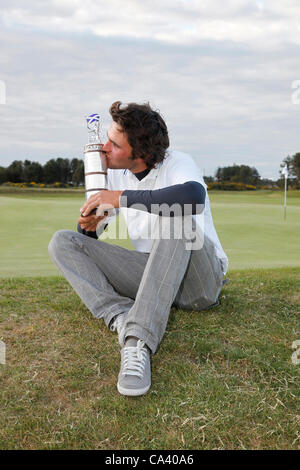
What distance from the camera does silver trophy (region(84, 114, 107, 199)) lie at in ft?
7.91

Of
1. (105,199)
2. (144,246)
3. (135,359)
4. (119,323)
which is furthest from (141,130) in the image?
(135,359)

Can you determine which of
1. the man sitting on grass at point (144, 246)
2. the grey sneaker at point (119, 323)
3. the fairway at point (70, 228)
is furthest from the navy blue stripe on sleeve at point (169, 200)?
the fairway at point (70, 228)

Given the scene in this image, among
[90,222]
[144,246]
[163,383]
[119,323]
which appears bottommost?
[163,383]

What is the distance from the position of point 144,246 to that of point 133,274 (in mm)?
240

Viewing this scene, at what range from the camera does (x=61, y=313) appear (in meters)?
3.09

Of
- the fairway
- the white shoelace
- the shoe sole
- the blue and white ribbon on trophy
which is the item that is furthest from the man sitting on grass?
the fairway

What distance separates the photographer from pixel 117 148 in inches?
107

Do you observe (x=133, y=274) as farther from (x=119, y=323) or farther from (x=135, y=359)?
(x=135, y=359)

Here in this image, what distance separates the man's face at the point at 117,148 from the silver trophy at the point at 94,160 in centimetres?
23

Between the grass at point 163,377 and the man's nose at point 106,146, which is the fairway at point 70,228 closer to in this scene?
the grass at point 163,377

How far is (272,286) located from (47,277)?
1847mm

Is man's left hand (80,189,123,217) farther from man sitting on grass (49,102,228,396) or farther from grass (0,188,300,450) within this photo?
grass (0,188,300,450)

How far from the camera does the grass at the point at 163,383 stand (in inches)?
71.1
